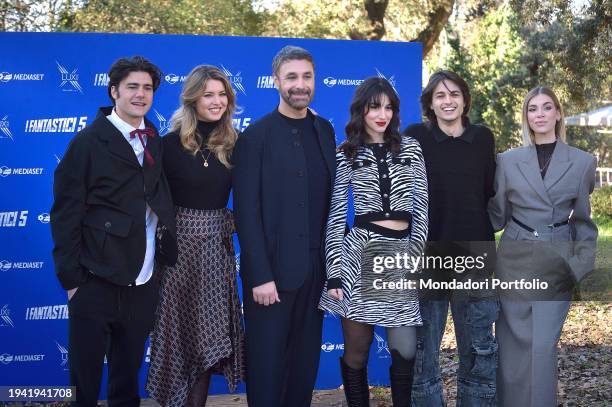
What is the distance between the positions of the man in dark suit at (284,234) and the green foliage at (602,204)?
16.3 meters

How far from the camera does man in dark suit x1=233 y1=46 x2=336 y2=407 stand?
3.62m

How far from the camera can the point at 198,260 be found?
12.4 feet

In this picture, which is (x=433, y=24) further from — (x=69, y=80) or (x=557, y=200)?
(x=557, y=200)

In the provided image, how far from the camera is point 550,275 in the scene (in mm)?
3943

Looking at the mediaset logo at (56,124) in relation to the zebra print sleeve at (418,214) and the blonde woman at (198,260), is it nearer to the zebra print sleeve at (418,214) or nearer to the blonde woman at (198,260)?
the blonde woman at (198,260)

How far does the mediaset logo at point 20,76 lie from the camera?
499 cm

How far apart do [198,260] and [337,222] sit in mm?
776

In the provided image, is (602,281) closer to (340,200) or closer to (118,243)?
(340,200)

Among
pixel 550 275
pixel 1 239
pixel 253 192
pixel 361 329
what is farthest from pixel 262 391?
pixel 1 239

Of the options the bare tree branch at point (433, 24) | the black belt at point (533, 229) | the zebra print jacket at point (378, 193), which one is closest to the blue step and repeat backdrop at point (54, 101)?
the black belt at point (533, 229)

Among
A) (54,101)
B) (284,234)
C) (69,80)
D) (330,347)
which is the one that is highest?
(69,80)

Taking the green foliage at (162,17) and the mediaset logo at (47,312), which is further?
the green foliage at (162,17)

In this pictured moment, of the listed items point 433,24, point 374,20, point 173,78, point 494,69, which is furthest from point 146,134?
point 494,69

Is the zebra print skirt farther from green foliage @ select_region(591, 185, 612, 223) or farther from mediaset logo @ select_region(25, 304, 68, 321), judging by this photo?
green foliage @ select_region(591, 185, 612, 223)
